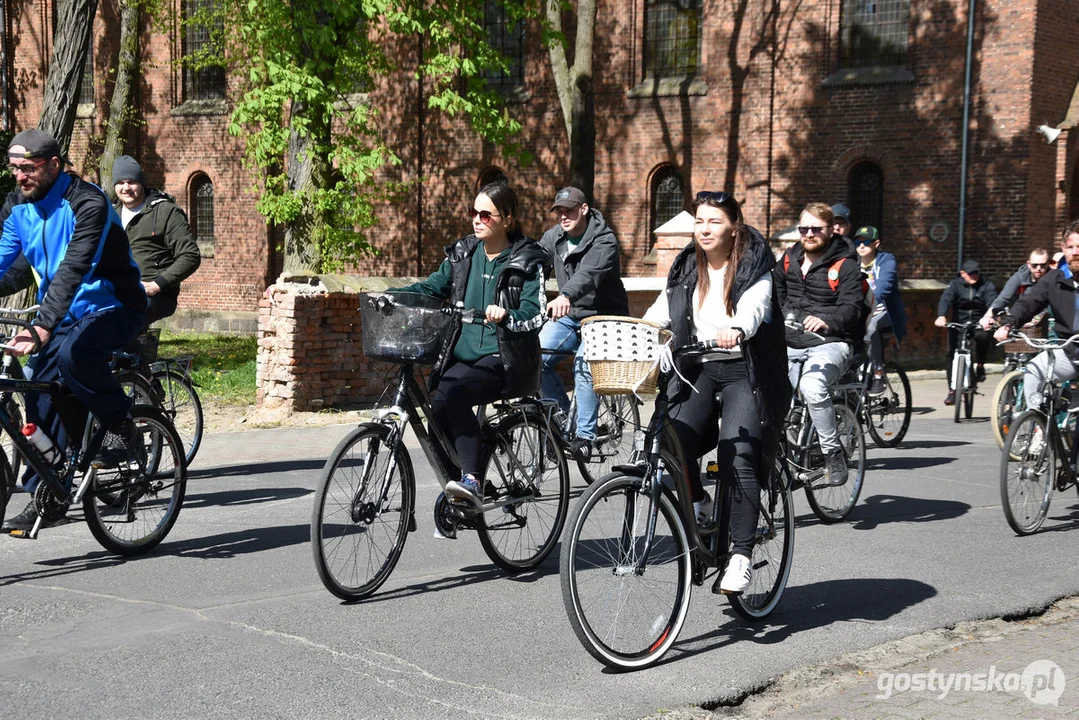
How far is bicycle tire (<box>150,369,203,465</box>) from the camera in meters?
8.82

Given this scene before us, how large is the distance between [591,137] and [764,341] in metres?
16.8

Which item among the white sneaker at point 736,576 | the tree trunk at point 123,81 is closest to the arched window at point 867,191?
the tree trunk at point 123,81

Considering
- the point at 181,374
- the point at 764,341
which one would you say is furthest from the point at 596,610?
the point at 181,374

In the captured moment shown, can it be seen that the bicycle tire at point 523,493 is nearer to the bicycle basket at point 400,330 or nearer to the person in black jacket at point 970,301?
the bicycle basket at point 400,330

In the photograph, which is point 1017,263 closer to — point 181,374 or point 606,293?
point 606,293

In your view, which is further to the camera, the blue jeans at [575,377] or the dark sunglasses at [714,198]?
the blue jeans at [575,377]

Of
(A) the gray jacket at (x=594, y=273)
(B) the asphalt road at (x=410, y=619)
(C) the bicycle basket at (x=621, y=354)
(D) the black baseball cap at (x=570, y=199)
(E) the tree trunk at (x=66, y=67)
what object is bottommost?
(B) the asphalt road at (x=410, y=619)

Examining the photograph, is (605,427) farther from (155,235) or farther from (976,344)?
(976,344)

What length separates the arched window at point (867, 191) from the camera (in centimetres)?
2539

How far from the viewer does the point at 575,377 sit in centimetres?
895

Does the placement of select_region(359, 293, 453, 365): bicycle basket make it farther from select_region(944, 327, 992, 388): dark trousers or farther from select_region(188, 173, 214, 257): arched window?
select_region(188, 173, 214, 257): arched window

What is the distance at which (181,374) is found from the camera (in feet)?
30.3

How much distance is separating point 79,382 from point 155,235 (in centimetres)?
298

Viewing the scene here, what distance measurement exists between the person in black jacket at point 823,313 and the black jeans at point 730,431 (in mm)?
2703
